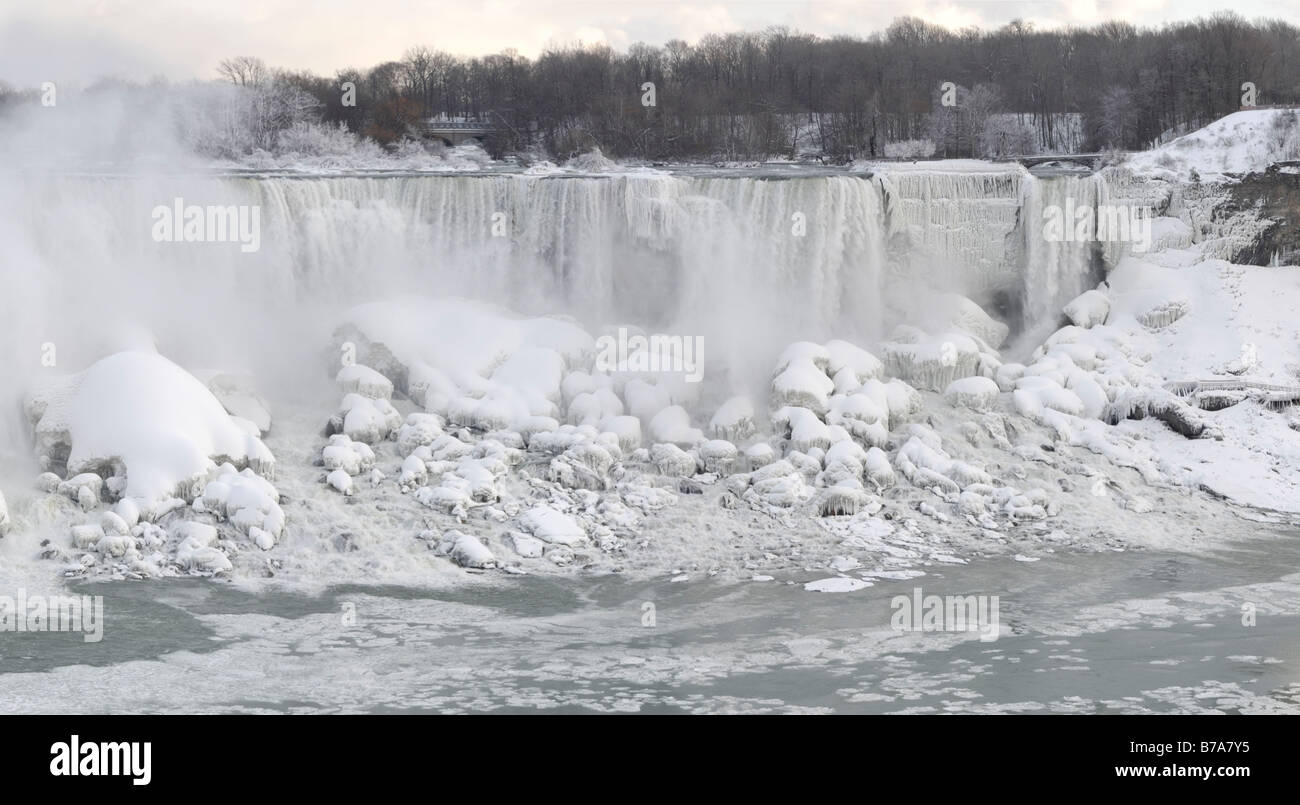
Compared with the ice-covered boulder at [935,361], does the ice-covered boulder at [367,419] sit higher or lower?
lower

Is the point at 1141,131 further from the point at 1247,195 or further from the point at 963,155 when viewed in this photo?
the point at 1247,195

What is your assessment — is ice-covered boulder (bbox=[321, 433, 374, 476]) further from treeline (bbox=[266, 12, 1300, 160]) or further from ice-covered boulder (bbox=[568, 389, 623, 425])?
treeline (bbox=[266, 12, 1300, 160])

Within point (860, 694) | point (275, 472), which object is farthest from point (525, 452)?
point (860, 694)

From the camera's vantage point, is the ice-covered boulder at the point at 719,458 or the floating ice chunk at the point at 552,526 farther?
the ice-covered boulder at the point at 719,458

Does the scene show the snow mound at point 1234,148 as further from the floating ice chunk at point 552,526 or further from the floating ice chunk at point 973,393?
the floating ice chunk at point 552,526

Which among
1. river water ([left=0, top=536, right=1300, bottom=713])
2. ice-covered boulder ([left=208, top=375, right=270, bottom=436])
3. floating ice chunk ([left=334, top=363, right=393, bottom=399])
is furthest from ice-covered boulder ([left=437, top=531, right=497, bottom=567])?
floating ice chunk ([left=334, top=363, right=393, bottom=399])

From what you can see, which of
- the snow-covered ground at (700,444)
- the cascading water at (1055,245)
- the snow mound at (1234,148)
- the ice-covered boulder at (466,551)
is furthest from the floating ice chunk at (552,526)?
the snow mound at (1234,148)
